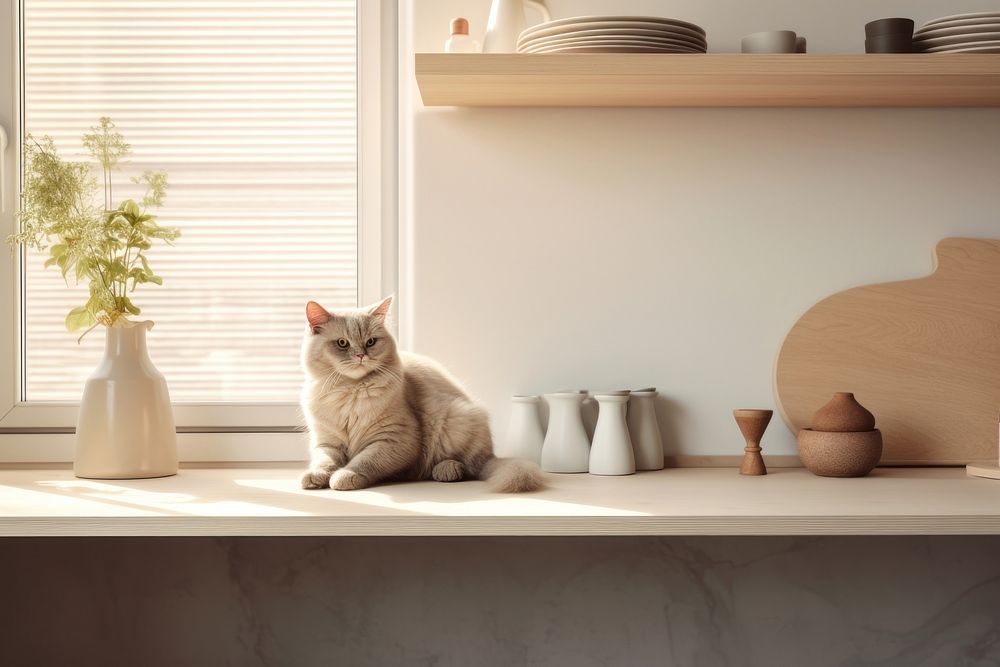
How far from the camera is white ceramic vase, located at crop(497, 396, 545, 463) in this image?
1.54 m

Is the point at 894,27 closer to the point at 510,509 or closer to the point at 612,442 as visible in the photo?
the point at 612,442

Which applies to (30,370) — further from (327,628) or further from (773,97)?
(773,97)

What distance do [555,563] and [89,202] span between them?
1.20 m

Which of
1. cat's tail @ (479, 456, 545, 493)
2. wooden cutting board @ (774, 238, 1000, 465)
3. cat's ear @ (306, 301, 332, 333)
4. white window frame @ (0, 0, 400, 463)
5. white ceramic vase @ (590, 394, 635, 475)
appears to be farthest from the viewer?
white window frame @ (0, 0, 400, 463)

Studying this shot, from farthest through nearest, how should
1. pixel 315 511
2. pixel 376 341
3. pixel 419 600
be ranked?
pixel 419 600 < pixel 376 341 < pixel 315 511

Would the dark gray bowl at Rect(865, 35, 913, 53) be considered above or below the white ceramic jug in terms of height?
below

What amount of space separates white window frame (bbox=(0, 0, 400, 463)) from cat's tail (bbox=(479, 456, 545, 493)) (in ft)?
1.89

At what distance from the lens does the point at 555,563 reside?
5.34 feet

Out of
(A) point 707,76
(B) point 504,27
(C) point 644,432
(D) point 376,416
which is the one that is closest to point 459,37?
(B) point 504,27

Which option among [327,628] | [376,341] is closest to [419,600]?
[327,628]

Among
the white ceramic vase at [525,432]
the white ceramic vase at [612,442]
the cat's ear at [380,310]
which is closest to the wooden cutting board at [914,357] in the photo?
the white ceramic vase at [612,442]

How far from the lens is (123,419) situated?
1.47 m

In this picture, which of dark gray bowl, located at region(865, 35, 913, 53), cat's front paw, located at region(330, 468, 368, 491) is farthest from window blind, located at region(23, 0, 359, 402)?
dark gray bowl, located at region(865, 35, 913, 53)

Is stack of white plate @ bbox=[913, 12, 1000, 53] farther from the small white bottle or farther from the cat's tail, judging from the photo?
the cat's tail
